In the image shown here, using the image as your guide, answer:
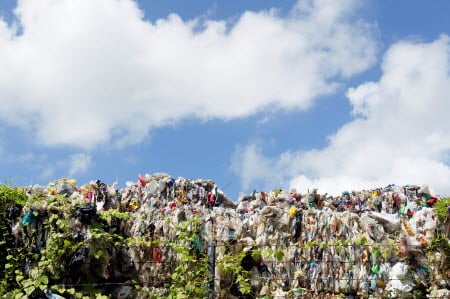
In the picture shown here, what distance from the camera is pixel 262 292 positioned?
7395 mm

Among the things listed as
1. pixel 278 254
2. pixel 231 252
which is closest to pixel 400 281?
pixel 278 254

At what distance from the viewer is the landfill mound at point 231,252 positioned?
7.22 m

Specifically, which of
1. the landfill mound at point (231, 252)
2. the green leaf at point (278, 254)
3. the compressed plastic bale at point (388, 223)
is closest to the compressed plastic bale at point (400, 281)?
the landfill mound at point (231, 252)

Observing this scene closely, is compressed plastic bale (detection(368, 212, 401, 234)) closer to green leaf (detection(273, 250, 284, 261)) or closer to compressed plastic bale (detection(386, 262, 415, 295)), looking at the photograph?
compressed plastic bale (detection(386, 262, 415, 295))

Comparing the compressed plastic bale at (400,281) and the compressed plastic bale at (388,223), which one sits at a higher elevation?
the compressed plastic bale at (388,223)

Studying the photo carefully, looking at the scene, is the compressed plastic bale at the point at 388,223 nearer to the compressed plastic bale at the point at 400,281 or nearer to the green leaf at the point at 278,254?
the compressed plastic bale at the point at 400,281

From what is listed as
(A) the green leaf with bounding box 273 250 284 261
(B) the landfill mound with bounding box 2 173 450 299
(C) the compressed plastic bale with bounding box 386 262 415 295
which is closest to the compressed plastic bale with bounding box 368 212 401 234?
(B) the landfill mound with bounding box 2 173 450 299

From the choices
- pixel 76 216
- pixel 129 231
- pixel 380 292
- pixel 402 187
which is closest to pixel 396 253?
pixel 380 292

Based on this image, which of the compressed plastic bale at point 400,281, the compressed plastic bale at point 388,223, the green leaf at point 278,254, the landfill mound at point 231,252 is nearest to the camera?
the compressed plastic bale at point 400,281

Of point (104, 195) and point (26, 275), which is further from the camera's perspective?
point (104, 195)

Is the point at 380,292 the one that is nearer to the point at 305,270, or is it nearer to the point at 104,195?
the point at 305,270

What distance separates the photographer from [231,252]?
302 inches

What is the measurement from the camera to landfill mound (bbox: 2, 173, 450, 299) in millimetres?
7223

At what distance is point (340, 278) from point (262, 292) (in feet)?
3.09
